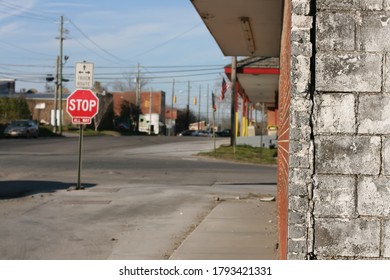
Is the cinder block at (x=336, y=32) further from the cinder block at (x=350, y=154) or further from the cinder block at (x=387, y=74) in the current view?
the cinder block at (x=350, y=154)

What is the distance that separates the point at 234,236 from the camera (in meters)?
9.77

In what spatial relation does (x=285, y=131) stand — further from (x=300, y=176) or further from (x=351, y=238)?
(x=351, y=238)

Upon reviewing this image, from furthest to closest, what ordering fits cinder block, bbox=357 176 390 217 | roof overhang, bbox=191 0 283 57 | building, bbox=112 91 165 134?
1. building, bbox=112 91 165 134
2. roof overhang, bbox=191 0 283 57
3. cinder block, bbox=357 176 390 217

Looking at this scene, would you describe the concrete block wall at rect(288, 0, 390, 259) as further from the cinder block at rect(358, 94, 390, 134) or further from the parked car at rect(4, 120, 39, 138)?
the parked car at rect(4, 120, 39, 138)

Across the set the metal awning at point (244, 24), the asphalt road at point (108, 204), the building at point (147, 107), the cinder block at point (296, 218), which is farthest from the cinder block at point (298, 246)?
the building at point (147, 107)

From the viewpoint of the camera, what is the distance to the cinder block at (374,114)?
4.77 meters

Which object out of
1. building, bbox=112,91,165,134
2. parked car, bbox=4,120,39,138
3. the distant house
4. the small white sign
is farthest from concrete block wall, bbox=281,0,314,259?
the distant house

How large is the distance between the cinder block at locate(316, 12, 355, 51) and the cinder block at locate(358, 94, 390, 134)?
15.5 inches

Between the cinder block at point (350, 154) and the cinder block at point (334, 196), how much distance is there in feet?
0.18

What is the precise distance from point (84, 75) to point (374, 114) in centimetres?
1232

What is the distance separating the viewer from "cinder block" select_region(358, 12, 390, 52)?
4789mm

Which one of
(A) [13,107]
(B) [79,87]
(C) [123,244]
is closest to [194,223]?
(C) [123,244]

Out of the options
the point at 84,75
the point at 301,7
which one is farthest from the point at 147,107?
the point at 301,7
